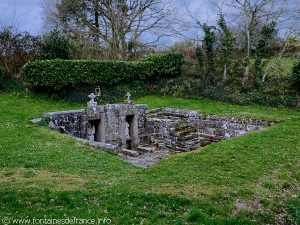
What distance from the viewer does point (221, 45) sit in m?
32.2

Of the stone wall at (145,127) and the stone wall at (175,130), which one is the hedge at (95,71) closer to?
the stone wall at (175,130)

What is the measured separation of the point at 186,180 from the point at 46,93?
18828 millimetres

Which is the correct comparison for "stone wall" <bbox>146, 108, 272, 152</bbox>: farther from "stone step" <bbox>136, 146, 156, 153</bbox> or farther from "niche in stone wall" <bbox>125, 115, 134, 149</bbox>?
"niche in stone wall" <bbox>125, 115, 134, 149</bbox>

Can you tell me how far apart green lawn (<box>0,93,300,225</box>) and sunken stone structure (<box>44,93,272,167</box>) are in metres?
2.77

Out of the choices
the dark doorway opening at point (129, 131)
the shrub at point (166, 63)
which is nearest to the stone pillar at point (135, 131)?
the dark doorway opening at point (129, 131)

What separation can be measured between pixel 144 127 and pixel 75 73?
7.76m

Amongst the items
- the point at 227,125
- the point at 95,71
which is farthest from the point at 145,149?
the point at 95,71

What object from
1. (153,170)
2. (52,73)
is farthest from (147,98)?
(153,170)

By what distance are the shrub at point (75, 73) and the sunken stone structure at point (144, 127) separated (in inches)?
257

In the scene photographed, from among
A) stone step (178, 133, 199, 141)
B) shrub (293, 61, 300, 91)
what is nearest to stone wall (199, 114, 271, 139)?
stone step (178, 133, 199, 141)

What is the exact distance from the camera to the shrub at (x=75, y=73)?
25844 mm

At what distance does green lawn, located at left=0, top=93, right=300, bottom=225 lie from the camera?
28.1 feet

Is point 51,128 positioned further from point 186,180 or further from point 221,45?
point 221,45

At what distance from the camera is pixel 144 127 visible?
22.4 meters
